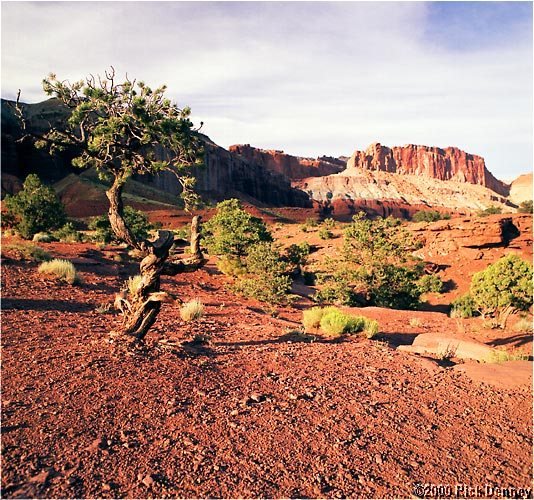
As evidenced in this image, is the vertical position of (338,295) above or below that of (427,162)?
below

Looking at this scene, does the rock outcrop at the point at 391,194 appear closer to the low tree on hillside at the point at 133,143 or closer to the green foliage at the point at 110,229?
the green foliage at the point at 110,229

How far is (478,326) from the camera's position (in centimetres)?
1612

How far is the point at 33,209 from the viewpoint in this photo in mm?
21531

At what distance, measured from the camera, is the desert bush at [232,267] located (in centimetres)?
1844

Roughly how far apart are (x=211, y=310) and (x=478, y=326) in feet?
39.4

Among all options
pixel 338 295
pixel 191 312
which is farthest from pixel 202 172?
pixel 191 312

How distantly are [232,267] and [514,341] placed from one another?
478 inches

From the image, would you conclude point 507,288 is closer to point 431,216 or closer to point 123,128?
point 123,128

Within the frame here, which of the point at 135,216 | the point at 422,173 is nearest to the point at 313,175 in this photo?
the point at 422,173

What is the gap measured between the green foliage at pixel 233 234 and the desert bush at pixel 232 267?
926 mm

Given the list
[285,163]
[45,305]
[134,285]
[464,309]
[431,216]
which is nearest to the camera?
[45,305]

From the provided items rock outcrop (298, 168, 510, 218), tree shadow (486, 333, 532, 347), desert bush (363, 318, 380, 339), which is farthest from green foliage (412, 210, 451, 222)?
rock outcrop (298, 168, 510, 218)

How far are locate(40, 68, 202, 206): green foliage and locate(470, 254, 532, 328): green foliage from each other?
14500 mm

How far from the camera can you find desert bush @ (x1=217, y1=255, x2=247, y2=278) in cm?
1844
